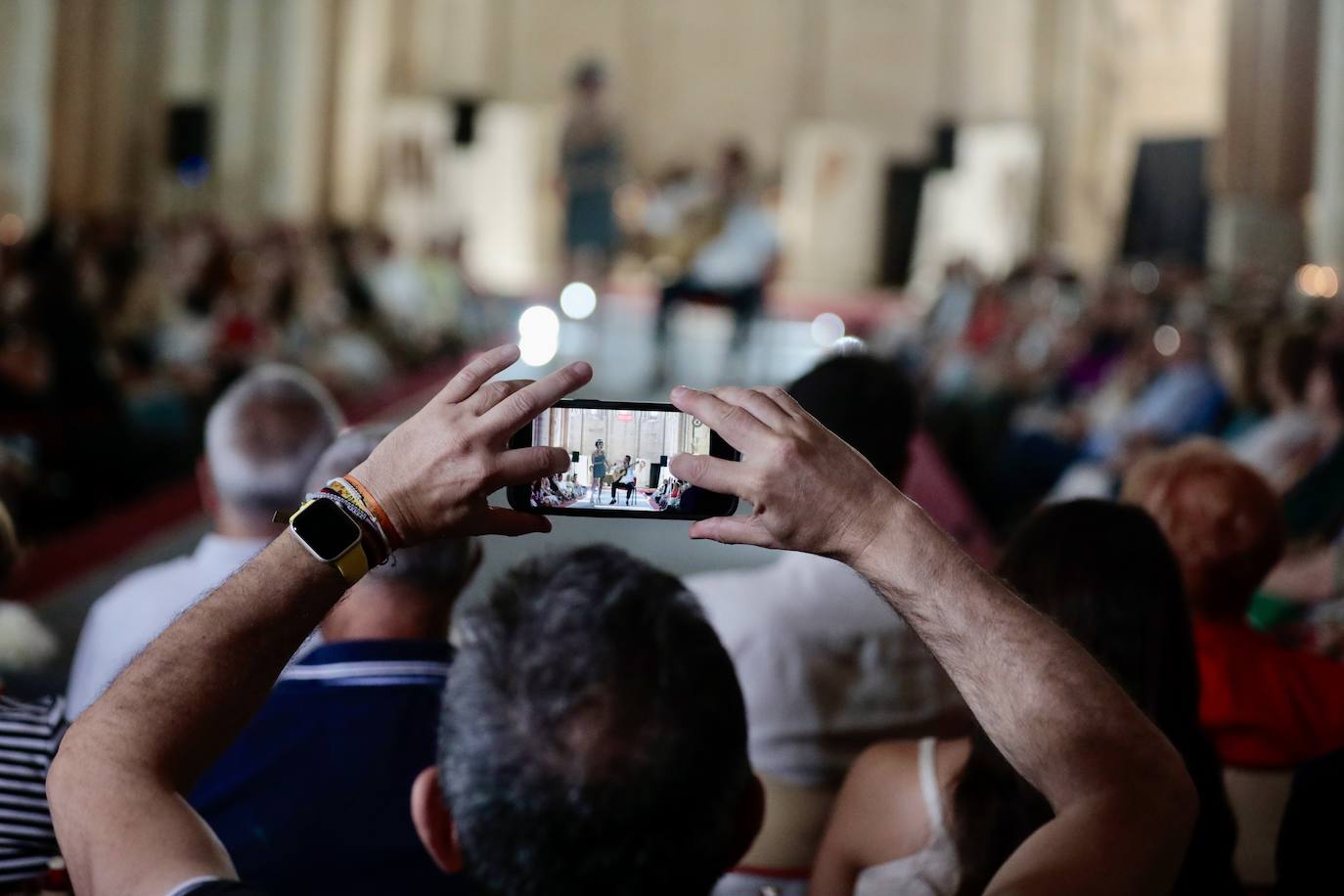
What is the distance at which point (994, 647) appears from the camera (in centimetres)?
104

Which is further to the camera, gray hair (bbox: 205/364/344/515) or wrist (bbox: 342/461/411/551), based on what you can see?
gray hair (bbox: 205/364/344/515)

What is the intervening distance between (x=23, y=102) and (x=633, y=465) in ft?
34.5

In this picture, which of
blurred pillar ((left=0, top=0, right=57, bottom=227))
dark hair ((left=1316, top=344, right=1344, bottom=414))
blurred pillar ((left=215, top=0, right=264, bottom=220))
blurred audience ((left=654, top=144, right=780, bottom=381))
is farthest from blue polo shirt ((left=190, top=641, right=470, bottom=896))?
blurred pillar ((left=215, top=0, right=264, bottom=220))

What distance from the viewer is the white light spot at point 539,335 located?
10.2m

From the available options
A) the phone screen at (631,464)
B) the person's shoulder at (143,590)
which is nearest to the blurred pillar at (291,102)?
the person's shoulder at (143,590)

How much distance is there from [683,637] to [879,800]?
57 cm

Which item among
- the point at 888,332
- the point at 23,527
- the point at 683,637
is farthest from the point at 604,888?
the point at 888,332

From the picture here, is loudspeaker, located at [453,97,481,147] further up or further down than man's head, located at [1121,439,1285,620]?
further up

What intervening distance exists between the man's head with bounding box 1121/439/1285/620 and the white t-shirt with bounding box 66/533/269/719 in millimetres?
1425

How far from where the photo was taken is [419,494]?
1028 millimetres

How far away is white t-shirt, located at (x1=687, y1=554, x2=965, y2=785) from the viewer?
84.0 inches

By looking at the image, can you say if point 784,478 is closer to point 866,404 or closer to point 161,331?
point 866,404

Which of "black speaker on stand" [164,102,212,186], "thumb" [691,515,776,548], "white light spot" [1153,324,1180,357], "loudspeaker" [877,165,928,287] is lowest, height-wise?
"white light spot" [1153,324,1180,357]

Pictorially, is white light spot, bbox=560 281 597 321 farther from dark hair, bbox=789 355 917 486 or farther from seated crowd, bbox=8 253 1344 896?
dark hair, bbox=789 355 917 486
